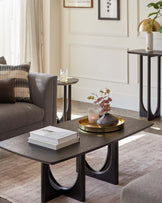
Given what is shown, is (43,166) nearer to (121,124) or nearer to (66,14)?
(121,124)

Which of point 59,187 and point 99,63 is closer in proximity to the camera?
point 59,187

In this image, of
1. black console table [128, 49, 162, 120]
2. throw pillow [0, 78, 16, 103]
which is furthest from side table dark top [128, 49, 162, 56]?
throw pillow [0, 78, 16, 103]

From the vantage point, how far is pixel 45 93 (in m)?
4.39

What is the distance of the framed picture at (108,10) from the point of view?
5.84m

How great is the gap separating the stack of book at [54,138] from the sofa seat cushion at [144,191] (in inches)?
26.0

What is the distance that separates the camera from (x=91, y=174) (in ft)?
11.8

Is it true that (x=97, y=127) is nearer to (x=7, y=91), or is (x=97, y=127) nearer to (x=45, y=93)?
(x=45, y=93)

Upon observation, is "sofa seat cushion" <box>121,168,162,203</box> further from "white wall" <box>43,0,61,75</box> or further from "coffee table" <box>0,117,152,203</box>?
"white wall" <box>43,0,61,75</box>

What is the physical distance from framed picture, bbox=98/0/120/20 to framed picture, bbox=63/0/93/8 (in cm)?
19

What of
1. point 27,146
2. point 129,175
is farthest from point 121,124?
point 27,146

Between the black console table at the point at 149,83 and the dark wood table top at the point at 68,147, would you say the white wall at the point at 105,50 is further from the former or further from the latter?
the dark wood table top at the point at 68,147

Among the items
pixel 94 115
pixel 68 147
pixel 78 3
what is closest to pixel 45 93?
pixel 94 115

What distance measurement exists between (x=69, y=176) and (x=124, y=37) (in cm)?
275

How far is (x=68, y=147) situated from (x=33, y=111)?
133cm
